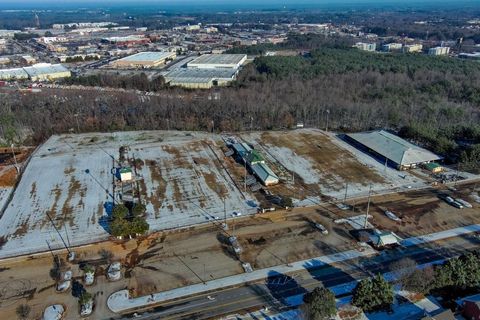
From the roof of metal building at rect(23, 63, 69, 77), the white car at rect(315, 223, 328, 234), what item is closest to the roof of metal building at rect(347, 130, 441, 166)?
the white car at rect(315, 223, 328, 234)

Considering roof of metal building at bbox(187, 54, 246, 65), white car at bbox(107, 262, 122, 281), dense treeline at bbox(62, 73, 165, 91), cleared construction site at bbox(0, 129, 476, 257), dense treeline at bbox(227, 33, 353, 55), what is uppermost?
dense treeline at bbox(227, 33, 353, 55)

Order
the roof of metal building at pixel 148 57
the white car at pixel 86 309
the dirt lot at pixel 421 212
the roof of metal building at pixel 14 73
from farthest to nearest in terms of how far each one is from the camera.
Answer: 1. the roof of metal building at pixel 148 57
2. the roof of metal building at pixel 14 73
3. the dirt lot at pixel 421 212
4. the white car at pixel 86 309

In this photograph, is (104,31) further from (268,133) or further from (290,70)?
(268,133)

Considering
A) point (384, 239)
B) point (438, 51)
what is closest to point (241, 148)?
point (384, 239)

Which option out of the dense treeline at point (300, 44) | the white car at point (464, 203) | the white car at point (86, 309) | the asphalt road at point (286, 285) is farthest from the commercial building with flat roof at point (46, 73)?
the white car at point (464, 203)

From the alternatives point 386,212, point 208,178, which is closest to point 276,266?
point 386,212

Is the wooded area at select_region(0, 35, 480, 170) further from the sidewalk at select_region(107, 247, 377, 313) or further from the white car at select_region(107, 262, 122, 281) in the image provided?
the white car at select_region(107, 262, 122, 281)

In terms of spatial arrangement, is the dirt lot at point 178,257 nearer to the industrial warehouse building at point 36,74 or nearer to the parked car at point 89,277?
the parked car at point 89,277
